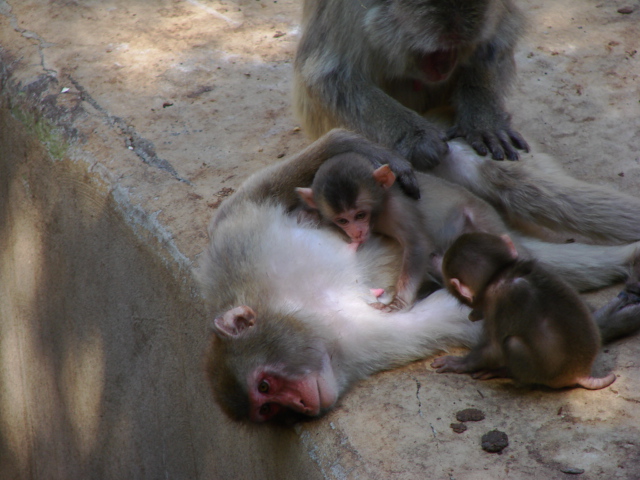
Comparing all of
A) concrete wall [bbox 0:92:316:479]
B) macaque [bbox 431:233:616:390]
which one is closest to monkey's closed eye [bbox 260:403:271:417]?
concrete wall [bbox 0:92:316:479]

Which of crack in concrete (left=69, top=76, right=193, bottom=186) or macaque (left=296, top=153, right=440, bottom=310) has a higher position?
macaque (left=296, top=153, right=440, bottom=310)

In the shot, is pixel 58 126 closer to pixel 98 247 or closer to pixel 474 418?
pixel 98 247

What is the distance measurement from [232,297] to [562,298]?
4.25ft

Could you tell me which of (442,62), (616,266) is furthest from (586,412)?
(442,62)

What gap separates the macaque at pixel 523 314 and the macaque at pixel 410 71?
38.9 inches

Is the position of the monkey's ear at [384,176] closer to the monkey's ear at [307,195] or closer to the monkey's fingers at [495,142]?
the monkey's ear at [307,195]

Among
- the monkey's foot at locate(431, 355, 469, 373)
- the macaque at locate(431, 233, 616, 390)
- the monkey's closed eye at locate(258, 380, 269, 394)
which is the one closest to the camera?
the macaque at locate(431, 233, 616, 390)

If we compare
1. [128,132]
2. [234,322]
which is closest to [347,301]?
[234,322]

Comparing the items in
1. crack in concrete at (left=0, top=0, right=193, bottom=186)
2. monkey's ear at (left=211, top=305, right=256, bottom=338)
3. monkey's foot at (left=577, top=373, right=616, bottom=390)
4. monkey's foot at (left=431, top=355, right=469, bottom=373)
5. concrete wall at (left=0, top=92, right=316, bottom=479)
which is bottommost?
concrete wall at (left=0, top=92, right=316, bottom=479)

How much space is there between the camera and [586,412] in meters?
2.73

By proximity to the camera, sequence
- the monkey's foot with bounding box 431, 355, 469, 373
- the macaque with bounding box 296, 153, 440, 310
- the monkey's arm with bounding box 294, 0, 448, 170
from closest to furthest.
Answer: the monkey's foot with bounding box 431, 355, 469, 373 < the macaque with bounding box 296, 153, 440, 310 < the monkey's arm with bounding box 294, 0, 448, 170

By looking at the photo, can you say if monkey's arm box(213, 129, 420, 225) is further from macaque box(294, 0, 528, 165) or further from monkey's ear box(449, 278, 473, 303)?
monkey's ear box(449, 278, 473, 303)

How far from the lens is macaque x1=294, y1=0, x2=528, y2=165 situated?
143 inches

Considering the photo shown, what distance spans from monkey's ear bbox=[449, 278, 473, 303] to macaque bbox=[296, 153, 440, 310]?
0.49 metres
